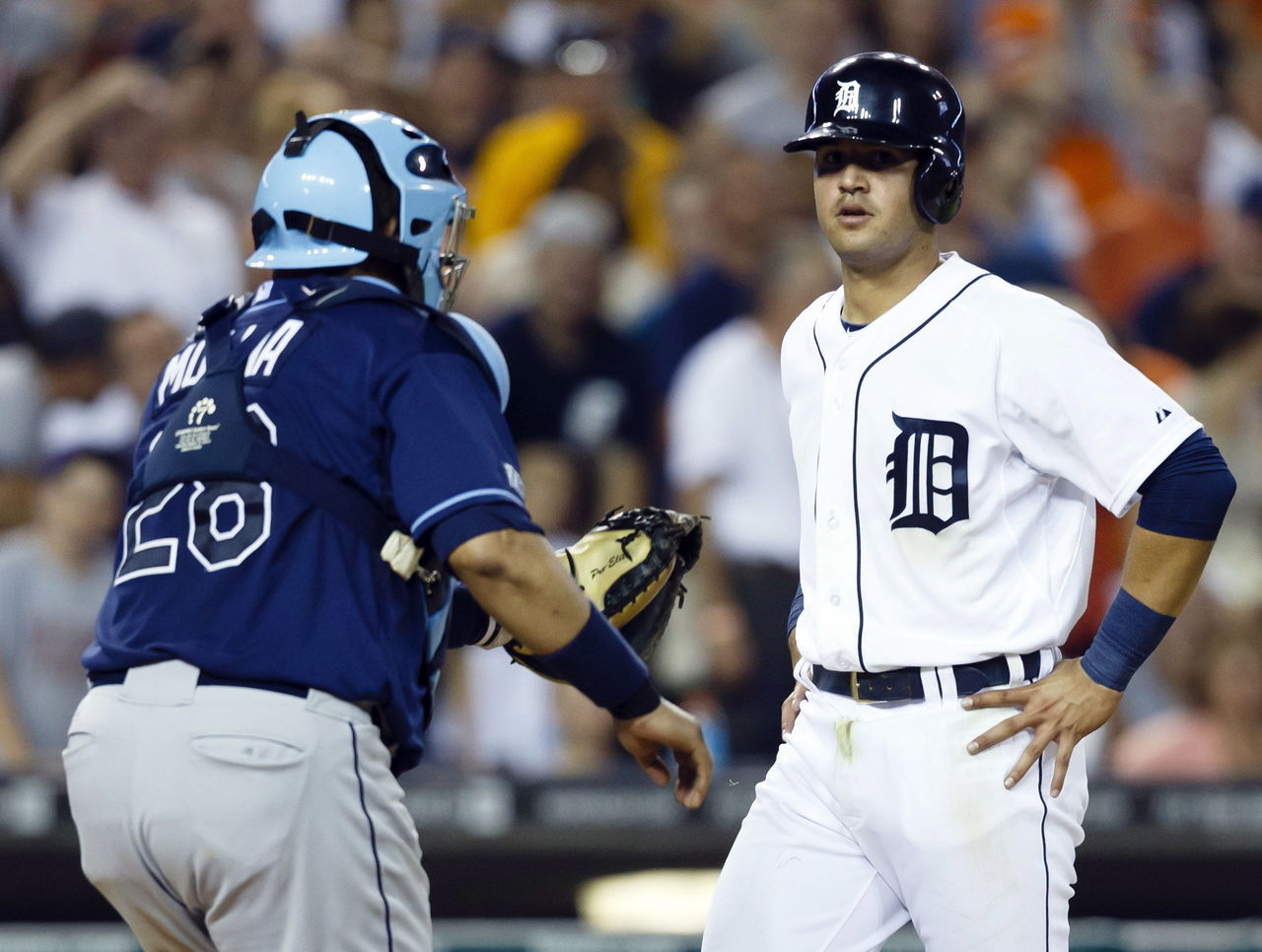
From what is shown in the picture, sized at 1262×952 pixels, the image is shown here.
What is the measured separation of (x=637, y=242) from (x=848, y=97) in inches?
161

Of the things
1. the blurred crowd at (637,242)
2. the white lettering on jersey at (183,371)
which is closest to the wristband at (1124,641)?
the white lettering on jersey at (183,371)

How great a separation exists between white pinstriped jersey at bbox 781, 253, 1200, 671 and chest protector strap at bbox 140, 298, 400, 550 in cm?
80

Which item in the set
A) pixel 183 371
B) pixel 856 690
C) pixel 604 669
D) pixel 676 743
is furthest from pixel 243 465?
pixel 856 690

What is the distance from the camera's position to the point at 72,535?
5.90 m

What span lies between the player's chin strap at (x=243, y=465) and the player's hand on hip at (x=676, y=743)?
50 cm

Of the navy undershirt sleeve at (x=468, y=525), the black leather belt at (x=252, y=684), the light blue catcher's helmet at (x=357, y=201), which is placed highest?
the light blue catcher's helmet at (x=357, y=201)

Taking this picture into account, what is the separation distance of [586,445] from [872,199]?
3.39 m

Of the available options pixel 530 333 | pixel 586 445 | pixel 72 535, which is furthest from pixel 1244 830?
pixel 72 535

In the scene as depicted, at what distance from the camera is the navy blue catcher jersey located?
266 cm

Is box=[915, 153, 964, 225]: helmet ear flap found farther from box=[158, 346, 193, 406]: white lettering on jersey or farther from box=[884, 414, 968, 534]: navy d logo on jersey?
box=[158, 346, 193, 406]: white lettering on jersey

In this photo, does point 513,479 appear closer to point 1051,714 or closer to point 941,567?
point 941,567

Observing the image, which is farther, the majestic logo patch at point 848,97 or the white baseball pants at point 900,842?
the majestic logo patch at point 848,97

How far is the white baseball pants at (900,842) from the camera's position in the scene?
278 cm

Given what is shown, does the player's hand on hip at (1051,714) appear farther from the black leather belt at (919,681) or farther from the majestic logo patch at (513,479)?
the majestic logo patch at (513,479)
